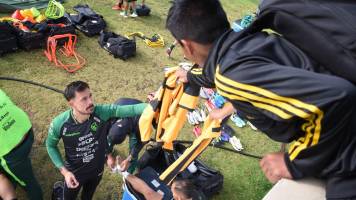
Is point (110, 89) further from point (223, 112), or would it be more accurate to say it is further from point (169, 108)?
point (223, 112)

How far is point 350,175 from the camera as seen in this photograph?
149 cm

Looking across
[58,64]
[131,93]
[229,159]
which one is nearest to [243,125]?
[229,159]

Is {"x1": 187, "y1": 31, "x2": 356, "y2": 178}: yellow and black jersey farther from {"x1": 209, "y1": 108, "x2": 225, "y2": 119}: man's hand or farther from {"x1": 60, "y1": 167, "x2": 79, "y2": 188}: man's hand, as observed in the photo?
{"x1": 60, "y1": 167, "x2": 79, "y2": 188}: man's hand

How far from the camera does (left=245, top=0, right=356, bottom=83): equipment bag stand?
138cm

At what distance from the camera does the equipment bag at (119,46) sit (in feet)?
24.6

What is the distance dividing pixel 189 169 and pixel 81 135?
1686 millimetres

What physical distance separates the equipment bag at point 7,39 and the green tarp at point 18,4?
1.76 metres

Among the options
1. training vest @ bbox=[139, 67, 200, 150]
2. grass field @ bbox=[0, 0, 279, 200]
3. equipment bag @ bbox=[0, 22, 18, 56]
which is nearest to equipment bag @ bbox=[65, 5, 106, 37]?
grass field @ bbox=[0, 0, 279, 200]

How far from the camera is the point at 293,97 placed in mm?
1408

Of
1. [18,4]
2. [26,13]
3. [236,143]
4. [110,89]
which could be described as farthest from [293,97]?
[18,4]

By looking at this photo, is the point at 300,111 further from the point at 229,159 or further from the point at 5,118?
→ the point at 229,159

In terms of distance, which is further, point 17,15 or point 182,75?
point 17,15

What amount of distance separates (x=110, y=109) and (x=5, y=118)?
1.01 metres

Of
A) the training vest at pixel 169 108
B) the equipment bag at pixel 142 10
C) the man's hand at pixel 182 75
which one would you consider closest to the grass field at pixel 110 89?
the equipment bag at pixel 142 10
